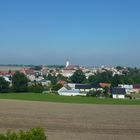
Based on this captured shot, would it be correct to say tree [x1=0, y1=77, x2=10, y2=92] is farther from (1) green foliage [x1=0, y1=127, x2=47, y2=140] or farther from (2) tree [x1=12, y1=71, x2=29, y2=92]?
(1) green foliage [x1=0, y1=127, x2=47, y2=140]

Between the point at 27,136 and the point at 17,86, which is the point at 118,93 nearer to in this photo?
the point at 17,86

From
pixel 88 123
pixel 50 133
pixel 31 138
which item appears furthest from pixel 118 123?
pixel 31 138

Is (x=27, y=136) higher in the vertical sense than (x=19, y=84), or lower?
lower

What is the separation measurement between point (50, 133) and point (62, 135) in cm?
97

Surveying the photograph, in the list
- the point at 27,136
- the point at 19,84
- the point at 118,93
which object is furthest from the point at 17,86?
the point at 27,136

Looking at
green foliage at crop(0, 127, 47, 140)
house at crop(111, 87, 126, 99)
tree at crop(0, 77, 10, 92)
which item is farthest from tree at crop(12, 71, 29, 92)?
green foliage at crop(0, 127, 47, 140)

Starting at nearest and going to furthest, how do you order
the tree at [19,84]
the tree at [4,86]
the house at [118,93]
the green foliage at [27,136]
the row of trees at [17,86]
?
1. the green foliage at [27,136]
2. the house at [118,93]
3. the tree at [4,86]
4. the row of trees at [17,86]
5. the tree at [19,84]

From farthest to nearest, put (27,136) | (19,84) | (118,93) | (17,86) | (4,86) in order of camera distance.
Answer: (19,84) < (17,86) < (4,86) < (118,93) < (27,136)

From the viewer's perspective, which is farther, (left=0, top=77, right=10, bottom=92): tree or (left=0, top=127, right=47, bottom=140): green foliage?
(left=0, top=77, right=10, bottom=92): tree

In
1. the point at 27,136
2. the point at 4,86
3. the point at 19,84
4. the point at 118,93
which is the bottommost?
the point at 27,136

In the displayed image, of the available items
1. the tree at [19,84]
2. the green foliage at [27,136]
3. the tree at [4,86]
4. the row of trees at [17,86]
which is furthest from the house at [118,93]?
the green foliage at [27,136]

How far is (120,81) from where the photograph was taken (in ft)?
333

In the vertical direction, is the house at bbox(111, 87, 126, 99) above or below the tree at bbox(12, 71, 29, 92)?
below

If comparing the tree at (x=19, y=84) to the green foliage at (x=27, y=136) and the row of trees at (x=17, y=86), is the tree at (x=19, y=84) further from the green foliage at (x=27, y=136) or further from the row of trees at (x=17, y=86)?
the green foliage at (x=27, y=136)
